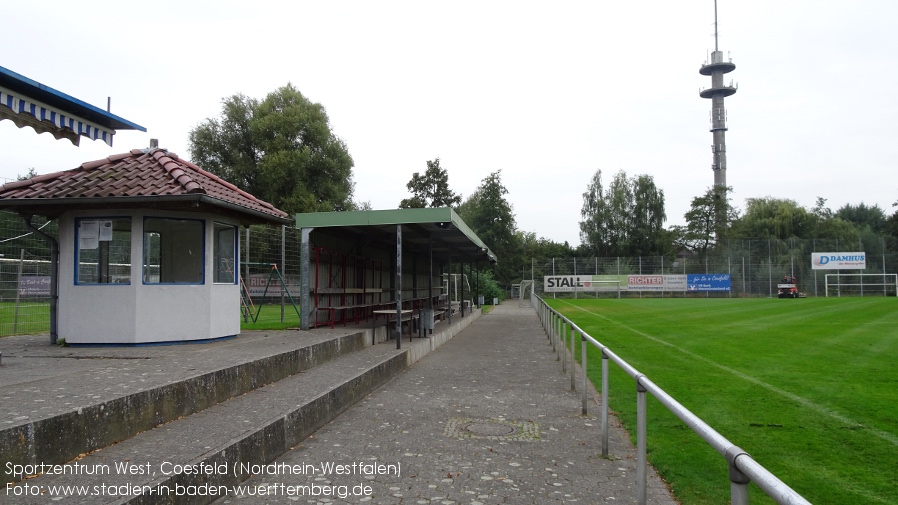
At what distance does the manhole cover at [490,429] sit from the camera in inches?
241

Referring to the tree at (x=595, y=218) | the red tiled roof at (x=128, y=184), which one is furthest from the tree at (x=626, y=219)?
the red tiled roof at (x=128, y=184)

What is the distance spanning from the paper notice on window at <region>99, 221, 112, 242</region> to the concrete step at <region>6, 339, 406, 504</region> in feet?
11.9

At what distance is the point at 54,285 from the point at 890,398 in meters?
11.6

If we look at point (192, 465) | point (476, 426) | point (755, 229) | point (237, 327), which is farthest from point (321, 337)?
point (755, 229)

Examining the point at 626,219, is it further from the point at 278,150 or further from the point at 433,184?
the point at 278,150

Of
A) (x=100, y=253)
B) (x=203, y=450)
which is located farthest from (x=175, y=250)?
(x=203, y=450)

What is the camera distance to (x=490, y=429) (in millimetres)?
6266

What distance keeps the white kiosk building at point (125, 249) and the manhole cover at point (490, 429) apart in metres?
4.83

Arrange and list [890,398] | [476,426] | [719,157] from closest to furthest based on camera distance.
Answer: [476,426] < [890,398] < [719,157]

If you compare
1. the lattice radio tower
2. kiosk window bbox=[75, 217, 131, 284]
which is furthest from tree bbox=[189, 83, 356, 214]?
the lattice radio tower

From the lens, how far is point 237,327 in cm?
1056

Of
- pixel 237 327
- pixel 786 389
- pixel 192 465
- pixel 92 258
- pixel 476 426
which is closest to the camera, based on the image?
pixel 192 465

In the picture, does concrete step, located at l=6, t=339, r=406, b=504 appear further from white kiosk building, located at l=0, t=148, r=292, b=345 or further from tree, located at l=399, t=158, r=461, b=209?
tree, located at l=399, t=158, r=461, b=209

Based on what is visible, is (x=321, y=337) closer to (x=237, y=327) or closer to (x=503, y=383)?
(x=237, y=327)
